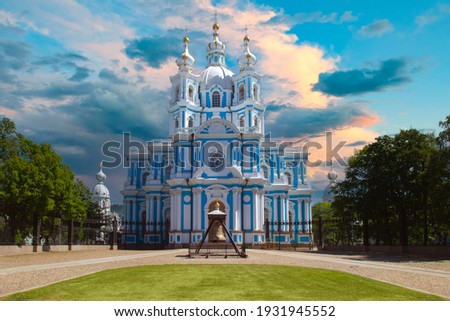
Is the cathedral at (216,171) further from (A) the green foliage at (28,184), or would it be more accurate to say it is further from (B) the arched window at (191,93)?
(A) the green foliage at (28,184)

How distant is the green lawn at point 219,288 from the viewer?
11.0 metres

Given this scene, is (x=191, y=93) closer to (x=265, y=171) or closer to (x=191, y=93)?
(x=191, y=93)

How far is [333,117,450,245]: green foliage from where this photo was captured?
28.0 metres

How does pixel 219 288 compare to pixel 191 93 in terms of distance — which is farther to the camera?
pixel 191 93

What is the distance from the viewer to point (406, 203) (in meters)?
32.6

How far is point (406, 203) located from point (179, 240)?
22.4 meters

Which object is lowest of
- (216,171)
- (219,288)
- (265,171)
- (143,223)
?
(219,288)

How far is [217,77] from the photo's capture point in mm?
59156

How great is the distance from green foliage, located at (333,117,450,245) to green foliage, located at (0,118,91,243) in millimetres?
22211

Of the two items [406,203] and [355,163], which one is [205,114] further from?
[406,203]

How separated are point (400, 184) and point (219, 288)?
23.1 meters

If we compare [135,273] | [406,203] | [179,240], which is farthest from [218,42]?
[135,273]

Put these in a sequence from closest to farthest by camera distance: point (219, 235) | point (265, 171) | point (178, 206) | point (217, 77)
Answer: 1. point (219, 235)
2. point (178, 206)
3. point (265, 171)
4. point (217, 77)

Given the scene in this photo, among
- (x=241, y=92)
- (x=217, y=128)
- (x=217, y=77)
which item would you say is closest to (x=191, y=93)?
(x=217, y=77)
